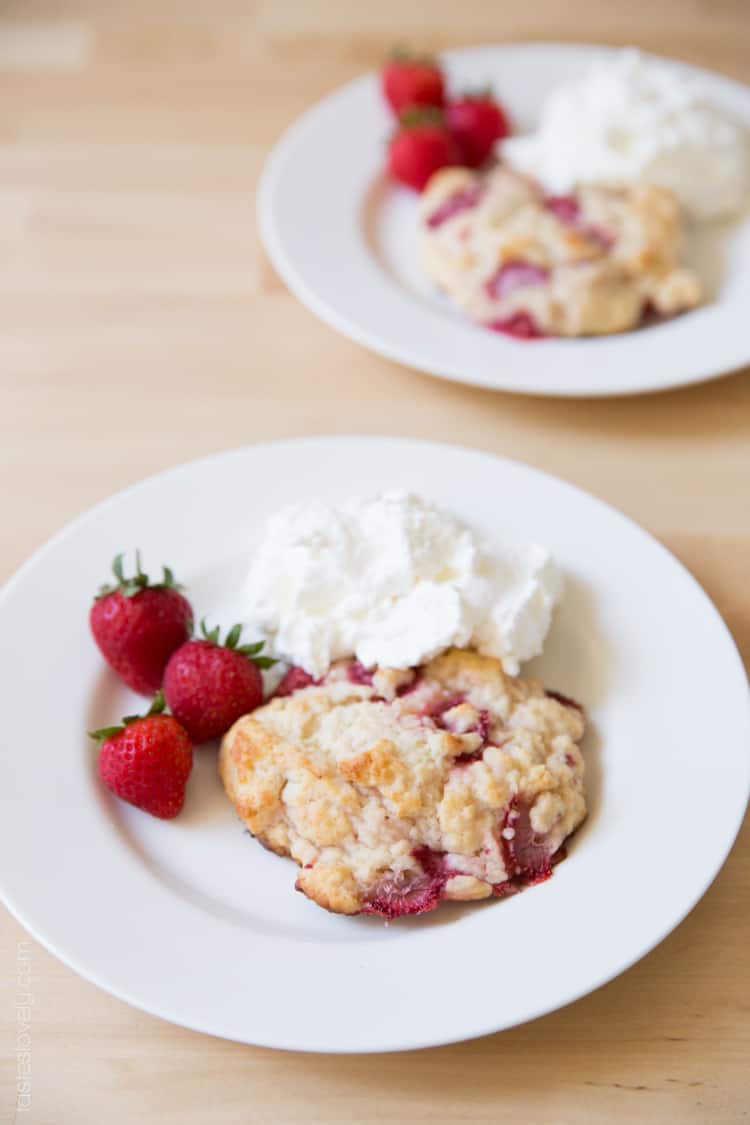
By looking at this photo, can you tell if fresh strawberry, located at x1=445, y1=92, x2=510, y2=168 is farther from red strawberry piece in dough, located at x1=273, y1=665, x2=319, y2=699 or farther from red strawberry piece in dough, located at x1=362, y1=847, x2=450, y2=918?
red strawberry piece in dough, located at x1=362, y1=847, x2=450, y2=918

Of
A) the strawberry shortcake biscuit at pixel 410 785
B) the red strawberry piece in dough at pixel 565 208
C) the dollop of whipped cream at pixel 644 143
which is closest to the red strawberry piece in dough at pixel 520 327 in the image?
the red strawberry piece in dough at pixel 565 208

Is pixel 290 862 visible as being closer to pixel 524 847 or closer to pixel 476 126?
pixel 524 847

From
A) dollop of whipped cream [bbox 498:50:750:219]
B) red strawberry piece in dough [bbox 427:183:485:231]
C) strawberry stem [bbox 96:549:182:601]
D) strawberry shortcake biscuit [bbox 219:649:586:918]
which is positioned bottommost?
strawberry shortcake biscuit [bbox 219:649:586:918]

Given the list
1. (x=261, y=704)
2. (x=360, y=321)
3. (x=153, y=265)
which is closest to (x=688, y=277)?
(x=360, y=321)

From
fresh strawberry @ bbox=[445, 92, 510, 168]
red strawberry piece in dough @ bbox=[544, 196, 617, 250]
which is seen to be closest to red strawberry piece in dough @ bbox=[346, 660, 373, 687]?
red strawberry piece in dough @ bbox=[544, 196, 617, 250]

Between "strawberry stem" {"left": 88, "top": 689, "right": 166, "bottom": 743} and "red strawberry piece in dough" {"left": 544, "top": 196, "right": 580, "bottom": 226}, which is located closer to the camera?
"strawberry stem" {"left": 88, "top": 689, "right": 166, "bottom": 743}

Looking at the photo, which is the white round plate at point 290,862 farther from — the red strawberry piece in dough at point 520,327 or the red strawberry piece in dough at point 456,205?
the red strawberry piece in dough at point 456,205

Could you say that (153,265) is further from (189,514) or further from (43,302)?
(189,514)
